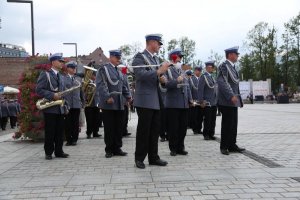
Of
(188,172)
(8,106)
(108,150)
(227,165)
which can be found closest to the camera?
(188,172)

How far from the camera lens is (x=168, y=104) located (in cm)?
842

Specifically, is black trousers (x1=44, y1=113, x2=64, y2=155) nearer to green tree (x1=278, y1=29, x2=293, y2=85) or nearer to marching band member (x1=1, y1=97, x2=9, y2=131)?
marching band member (x1=1, y1=97, x2=9, y2=131)

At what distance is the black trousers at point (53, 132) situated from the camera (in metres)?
8.25

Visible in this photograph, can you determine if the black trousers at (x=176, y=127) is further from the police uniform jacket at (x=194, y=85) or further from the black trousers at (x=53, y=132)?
the police uniform jacket at (x=194, y=85)

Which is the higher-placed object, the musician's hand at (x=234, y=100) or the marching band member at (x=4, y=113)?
the musician's hand at (x=234, y=100)

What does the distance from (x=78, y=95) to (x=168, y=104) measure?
3361 millimetres

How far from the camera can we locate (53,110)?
27.1ft

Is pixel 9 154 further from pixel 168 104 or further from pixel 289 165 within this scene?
pixel 289 165

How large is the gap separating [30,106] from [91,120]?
186 centimetres

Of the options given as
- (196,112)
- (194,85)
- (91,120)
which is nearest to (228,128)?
(196,112)

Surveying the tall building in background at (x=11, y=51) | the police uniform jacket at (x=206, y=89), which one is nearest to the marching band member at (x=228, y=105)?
the police uniform jacket at (x=206, y=89)

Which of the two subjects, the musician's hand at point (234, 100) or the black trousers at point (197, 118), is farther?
the black trousers at point (197, 118)

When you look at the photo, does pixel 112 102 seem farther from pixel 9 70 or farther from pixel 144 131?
pixel 9 70

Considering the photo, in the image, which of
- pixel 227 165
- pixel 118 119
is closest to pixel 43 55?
pixel 118 119
